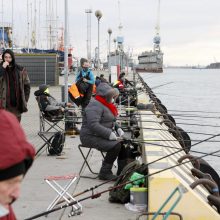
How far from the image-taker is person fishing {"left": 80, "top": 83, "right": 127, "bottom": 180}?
7.43 meters

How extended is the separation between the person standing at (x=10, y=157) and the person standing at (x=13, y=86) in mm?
6749

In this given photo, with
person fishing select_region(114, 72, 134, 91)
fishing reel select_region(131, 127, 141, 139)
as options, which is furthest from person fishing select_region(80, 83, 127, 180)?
person fishing select_region(114, 72, 134, 91)

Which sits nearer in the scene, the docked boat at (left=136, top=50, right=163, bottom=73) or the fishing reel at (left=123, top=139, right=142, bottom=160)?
the fishing reel at (left=123, top=139, right=142, bottom=160)

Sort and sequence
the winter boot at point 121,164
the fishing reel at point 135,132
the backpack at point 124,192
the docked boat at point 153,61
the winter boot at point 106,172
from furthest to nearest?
the docked boat at point 153,61 → the fishing reel at point 135,132 → the winter boot at point 121,164 → the winter boot at point 106,172 → the backpack at point 124,192

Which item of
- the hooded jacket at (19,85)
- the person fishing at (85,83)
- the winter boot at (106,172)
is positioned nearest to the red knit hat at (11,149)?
the winter boot at (106,172)

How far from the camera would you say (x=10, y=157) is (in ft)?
5.66

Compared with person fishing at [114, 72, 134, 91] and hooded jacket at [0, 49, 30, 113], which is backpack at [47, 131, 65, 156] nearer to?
hooded jacket at [0, 49, 30, 113]

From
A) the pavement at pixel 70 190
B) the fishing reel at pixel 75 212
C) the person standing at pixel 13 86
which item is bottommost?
the pavement at pixel 70 190

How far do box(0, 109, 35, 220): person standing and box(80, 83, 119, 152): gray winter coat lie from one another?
556 centimetres

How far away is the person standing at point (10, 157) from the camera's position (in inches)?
68.0

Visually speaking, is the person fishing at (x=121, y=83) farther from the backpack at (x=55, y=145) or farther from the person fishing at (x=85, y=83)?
the backpack at (x=55, y=145)

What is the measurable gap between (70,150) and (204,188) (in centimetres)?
432

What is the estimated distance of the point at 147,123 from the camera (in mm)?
12023

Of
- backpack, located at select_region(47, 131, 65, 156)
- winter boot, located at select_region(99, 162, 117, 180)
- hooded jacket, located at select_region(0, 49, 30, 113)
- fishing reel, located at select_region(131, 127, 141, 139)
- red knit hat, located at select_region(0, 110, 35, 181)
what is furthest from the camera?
fishing reel, located at select_region(131, 127, 141, 139)
